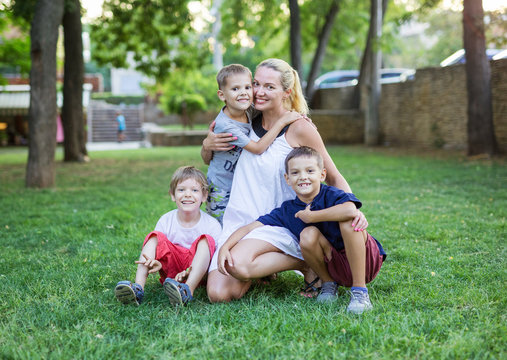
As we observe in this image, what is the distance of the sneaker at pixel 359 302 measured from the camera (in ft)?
9.96

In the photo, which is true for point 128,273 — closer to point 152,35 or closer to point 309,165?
point 309,165

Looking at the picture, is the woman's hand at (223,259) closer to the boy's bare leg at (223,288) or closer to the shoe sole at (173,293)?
the boy's bare leg at (223,288)

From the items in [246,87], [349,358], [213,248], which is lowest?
[349,358]

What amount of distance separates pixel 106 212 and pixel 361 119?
1361cm

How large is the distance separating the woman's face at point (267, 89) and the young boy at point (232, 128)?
0.18 ft

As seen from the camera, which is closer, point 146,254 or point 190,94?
point 146,254

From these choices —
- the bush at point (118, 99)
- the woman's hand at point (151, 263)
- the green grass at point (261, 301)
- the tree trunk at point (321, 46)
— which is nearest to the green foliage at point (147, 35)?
the tree trunk at point (321, 46)

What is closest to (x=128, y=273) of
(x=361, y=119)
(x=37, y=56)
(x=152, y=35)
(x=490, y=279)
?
(x=490, y=279)

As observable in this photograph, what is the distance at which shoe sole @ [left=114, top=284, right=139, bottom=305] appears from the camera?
125 inches

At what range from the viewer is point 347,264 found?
3248 mm

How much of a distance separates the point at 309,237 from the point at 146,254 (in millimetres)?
1065

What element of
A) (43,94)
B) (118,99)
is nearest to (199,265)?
(43,94)

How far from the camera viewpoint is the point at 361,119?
61.3 ft

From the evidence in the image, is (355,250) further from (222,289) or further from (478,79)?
(478,79)
